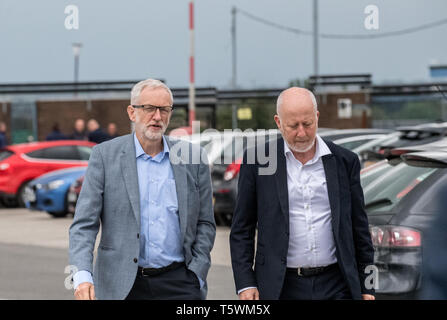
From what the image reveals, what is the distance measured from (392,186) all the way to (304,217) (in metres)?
2.19

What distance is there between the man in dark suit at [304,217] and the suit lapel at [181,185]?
11.3 inches

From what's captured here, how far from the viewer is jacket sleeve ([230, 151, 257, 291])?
4.21 m

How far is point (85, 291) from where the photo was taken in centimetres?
417

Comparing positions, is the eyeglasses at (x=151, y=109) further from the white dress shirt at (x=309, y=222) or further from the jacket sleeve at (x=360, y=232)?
the jacket sleeve at (x=360, y=232)

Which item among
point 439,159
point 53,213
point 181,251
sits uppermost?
point 439,159

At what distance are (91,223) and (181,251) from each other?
43 cm

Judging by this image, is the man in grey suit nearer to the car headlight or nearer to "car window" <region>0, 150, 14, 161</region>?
the car headlight

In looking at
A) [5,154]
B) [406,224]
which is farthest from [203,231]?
[5,154]

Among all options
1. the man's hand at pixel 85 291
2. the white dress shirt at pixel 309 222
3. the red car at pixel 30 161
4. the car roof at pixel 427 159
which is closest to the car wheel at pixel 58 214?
the red car at pixel 30 161

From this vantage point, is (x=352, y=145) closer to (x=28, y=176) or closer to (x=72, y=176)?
(x=72, y=176)

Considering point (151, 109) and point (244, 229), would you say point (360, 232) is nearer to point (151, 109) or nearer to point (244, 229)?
point (244, 229)

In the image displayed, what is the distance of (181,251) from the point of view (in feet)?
14.3
